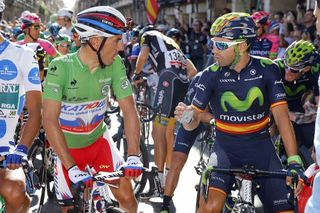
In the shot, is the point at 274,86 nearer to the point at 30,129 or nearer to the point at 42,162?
the point at 30,129

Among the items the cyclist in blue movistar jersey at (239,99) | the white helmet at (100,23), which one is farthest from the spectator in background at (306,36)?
the white helmet at (100,23)

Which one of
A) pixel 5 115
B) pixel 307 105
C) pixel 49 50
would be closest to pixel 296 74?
pixel 307 105

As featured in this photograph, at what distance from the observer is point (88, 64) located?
3498 mm

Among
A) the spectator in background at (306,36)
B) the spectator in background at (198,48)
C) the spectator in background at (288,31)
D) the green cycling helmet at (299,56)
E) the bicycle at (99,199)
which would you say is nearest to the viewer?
the bicycle at (99,199)

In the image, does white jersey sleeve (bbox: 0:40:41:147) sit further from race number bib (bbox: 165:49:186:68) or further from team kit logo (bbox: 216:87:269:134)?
race number bib (bbox: 165:49:186:68)

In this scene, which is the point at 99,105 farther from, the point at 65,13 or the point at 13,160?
the point at 65,13

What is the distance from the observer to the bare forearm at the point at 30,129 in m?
3.43

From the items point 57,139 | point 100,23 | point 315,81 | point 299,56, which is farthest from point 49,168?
point 315,81

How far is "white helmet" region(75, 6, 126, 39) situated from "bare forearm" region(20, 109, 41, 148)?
694 mm

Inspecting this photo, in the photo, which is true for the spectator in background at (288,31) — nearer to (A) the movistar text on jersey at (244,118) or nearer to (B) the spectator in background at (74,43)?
(B) the spectator in background at (74,43)

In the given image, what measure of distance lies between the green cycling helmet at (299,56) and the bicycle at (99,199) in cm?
290

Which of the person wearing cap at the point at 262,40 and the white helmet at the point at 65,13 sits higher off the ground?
A: the white helmet at the point at 65,13

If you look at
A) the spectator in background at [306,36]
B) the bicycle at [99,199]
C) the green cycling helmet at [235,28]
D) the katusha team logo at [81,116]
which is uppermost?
the green cycling helmet at [235,28]

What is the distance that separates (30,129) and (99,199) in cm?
75
